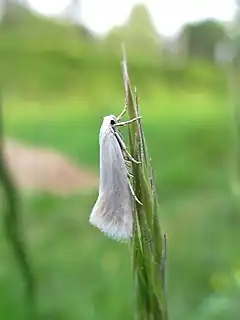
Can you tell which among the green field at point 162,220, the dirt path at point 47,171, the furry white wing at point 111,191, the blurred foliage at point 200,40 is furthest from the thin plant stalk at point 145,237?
the blurred foliage at point 200,40

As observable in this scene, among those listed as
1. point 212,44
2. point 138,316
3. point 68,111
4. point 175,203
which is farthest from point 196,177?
point 138,316

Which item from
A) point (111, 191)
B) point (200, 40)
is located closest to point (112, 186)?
point (111, 191)

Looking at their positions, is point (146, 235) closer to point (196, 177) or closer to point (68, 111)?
point (196, 177)

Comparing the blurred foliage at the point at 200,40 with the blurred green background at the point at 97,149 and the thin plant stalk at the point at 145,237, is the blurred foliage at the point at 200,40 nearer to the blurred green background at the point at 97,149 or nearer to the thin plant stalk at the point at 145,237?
the blurred green background at the point at 97,149

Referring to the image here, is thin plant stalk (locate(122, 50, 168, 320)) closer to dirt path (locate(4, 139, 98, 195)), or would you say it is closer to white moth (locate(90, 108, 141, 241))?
white moth (locate(90, 108, 141, 241))

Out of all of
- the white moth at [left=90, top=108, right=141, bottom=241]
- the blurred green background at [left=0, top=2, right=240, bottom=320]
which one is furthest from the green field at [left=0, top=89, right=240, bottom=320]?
the white moth at [left=90, top=108, right=141, bottom=241]
